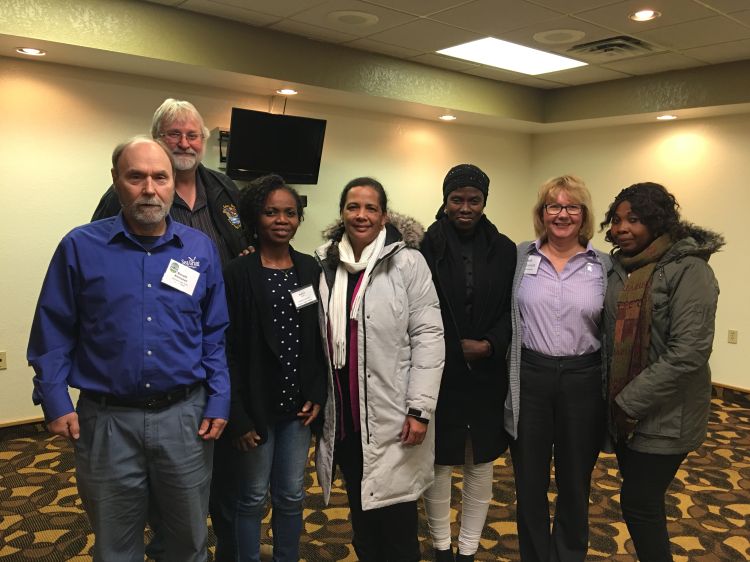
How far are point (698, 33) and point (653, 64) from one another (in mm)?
892

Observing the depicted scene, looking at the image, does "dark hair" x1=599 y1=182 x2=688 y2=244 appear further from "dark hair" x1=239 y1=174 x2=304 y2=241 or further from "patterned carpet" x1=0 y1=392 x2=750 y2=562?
"patterned carpet" x1=0 y1=392 x2=750 y2=562

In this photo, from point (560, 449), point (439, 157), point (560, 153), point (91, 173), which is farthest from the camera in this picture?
point (560, 153)

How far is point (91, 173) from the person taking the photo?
14.4 feet

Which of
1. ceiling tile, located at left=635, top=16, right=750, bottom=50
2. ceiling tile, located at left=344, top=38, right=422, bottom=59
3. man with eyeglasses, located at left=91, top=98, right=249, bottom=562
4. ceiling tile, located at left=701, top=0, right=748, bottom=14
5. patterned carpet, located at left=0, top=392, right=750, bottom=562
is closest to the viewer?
man with eyeglasses, located at left=91, top=98, right=249, bottom=562

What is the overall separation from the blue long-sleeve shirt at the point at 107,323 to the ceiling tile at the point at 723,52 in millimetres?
4391

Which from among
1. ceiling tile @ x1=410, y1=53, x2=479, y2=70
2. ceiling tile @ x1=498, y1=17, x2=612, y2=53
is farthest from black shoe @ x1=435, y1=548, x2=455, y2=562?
ceiling tile @ x1=410, y1=53, x2=479, y2=70

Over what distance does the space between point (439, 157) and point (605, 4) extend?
285cm

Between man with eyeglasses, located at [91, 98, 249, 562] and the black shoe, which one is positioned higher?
man with eyeglasses, located at [91, 98, 249, 562]

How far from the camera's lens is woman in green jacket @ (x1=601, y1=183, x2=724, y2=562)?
6.72 feet

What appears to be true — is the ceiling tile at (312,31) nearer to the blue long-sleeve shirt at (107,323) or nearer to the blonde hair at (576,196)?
the blonde hair at (576,196)

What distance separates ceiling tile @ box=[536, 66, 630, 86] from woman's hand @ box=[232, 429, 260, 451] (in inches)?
176

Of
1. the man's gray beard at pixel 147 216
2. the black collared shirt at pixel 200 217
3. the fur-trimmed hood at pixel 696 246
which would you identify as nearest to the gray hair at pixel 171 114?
the black collared shirt at pixel 200 217

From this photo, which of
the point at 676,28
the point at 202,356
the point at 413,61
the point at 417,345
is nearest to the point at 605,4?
the point at 676,28

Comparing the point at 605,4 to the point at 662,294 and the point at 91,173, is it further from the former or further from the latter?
the point at 91,173
